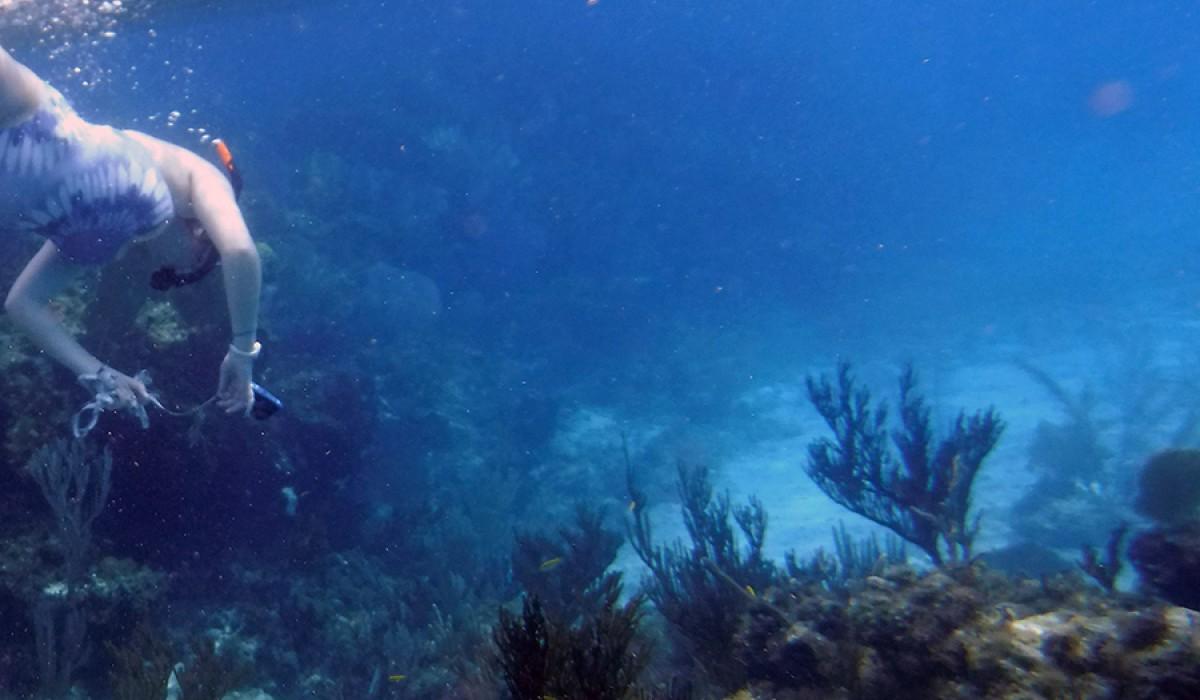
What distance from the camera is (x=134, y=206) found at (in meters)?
2.29

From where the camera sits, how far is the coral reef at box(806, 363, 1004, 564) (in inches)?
309

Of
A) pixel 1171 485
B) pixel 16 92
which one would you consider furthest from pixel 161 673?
pixel 1171 485

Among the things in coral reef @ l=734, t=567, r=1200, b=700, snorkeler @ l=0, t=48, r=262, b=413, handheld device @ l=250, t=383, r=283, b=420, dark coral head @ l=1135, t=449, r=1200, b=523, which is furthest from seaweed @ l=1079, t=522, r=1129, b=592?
snorkeler @ l=0, t=48, r=262, b=413

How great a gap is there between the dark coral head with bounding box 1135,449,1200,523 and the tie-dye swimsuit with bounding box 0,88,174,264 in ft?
38.9

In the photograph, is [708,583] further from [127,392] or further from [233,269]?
[233,269]

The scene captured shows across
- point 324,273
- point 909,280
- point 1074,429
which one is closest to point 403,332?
point 324,273

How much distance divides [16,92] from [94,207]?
0.40 metres

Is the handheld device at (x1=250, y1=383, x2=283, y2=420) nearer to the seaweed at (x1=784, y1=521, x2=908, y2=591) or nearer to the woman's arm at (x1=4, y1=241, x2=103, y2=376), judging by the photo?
the woman's arm at (x1=4, y1=241, x2=103, y2=376)

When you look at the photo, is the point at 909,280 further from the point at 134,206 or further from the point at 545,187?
→ the point at 134,206

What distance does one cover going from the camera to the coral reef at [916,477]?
7.85 metres

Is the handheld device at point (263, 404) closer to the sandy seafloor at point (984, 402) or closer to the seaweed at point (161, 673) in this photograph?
the seaweed at point (161, 673)

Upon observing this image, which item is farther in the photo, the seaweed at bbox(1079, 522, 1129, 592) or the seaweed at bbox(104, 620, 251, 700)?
the seaweed at bbox(1079, 522, 1129, 592)

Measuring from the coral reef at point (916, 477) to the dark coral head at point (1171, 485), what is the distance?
3.03m

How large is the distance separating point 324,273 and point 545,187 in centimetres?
1259
